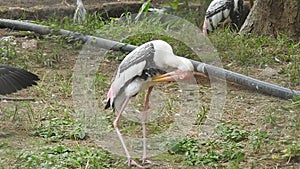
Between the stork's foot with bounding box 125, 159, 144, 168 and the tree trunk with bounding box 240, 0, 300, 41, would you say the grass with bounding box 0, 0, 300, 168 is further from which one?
the tree trunk with bounding box 240, 0, 300, 41

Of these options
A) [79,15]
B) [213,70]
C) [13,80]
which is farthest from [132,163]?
[79,15]

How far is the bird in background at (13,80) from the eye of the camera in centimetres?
529

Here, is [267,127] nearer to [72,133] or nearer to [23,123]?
[72,133]

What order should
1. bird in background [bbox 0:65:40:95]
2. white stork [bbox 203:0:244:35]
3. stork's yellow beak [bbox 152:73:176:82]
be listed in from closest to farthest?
stork's yellow beak [bbox 152:73:176:82] → bird in background [bbox 0:65:40:95] → white stork [bbox 203:0:244:35]

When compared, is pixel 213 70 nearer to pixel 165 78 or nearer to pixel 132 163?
pixel 165 78

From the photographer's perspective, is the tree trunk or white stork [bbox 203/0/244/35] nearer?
the tree trunk

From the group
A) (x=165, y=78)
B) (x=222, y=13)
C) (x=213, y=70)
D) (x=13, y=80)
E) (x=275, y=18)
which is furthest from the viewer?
(x=222, y=13)

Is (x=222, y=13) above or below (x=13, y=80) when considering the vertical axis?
below

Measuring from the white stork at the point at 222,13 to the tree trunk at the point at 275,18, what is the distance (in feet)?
2.74

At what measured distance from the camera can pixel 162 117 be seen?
5445 mm

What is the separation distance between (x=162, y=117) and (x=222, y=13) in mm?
4383

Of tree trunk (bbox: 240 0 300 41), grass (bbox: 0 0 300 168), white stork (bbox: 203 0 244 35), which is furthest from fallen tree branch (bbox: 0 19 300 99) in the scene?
white stork (bbox: 203 0 244 35)

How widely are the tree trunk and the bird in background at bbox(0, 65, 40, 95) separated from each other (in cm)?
390

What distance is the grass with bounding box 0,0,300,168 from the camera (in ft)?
14.4
